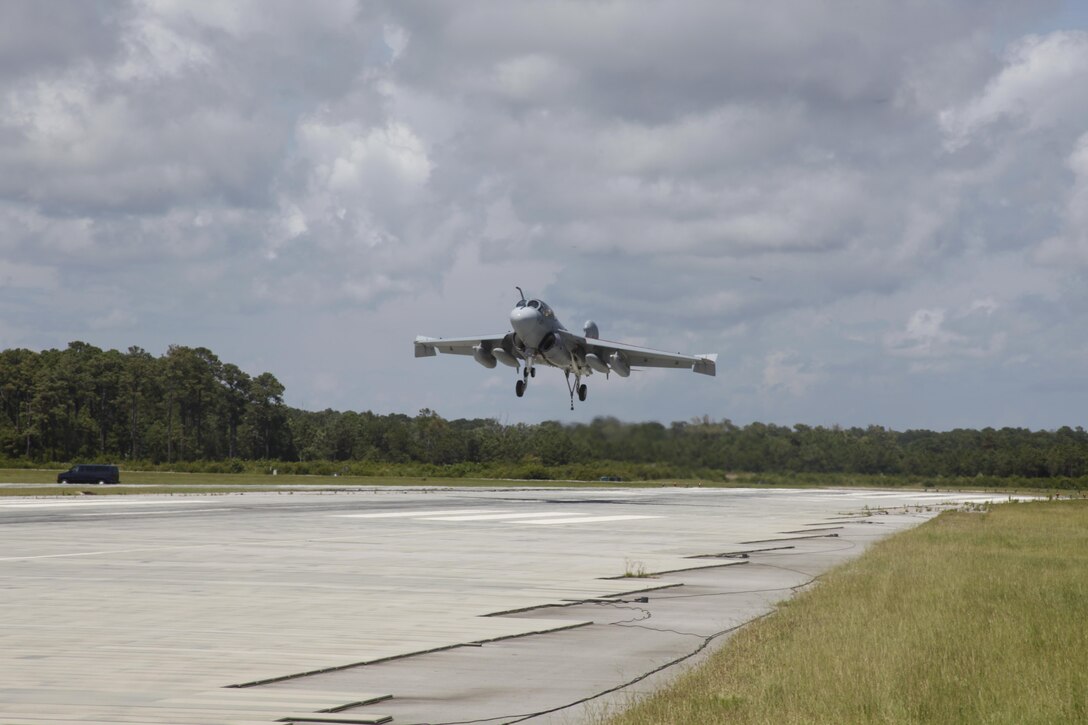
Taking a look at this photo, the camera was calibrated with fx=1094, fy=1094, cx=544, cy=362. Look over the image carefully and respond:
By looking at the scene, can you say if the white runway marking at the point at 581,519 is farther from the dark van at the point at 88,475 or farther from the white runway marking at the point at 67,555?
the dark van at the point at 88,475

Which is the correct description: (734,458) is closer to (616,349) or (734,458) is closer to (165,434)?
(616,349)

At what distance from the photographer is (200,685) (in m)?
8.95

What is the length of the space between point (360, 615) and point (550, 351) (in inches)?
1685

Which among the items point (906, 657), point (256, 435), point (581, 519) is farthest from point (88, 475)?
→ point (256, 435)

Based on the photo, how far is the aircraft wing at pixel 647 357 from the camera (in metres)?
61.6

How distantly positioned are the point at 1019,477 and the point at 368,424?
3236 inches

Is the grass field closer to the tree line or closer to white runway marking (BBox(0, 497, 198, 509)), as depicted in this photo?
white runway marking (BBox(0, 497, 198, 509))

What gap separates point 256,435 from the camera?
154625 mm

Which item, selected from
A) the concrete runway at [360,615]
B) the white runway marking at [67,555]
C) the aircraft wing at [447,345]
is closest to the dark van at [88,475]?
the aircraft wing at [447,345]

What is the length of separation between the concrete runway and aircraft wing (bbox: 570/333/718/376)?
3141cm

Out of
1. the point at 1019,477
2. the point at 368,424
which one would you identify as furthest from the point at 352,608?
the point at 368,424

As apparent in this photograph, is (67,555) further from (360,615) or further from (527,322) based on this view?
(527,322)

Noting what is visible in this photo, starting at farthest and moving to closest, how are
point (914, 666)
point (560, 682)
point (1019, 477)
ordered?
1. point (1019, 477)
2. point (914, 666)
3. point (560, 682)

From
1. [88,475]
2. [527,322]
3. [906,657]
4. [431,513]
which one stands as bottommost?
[906,657]
